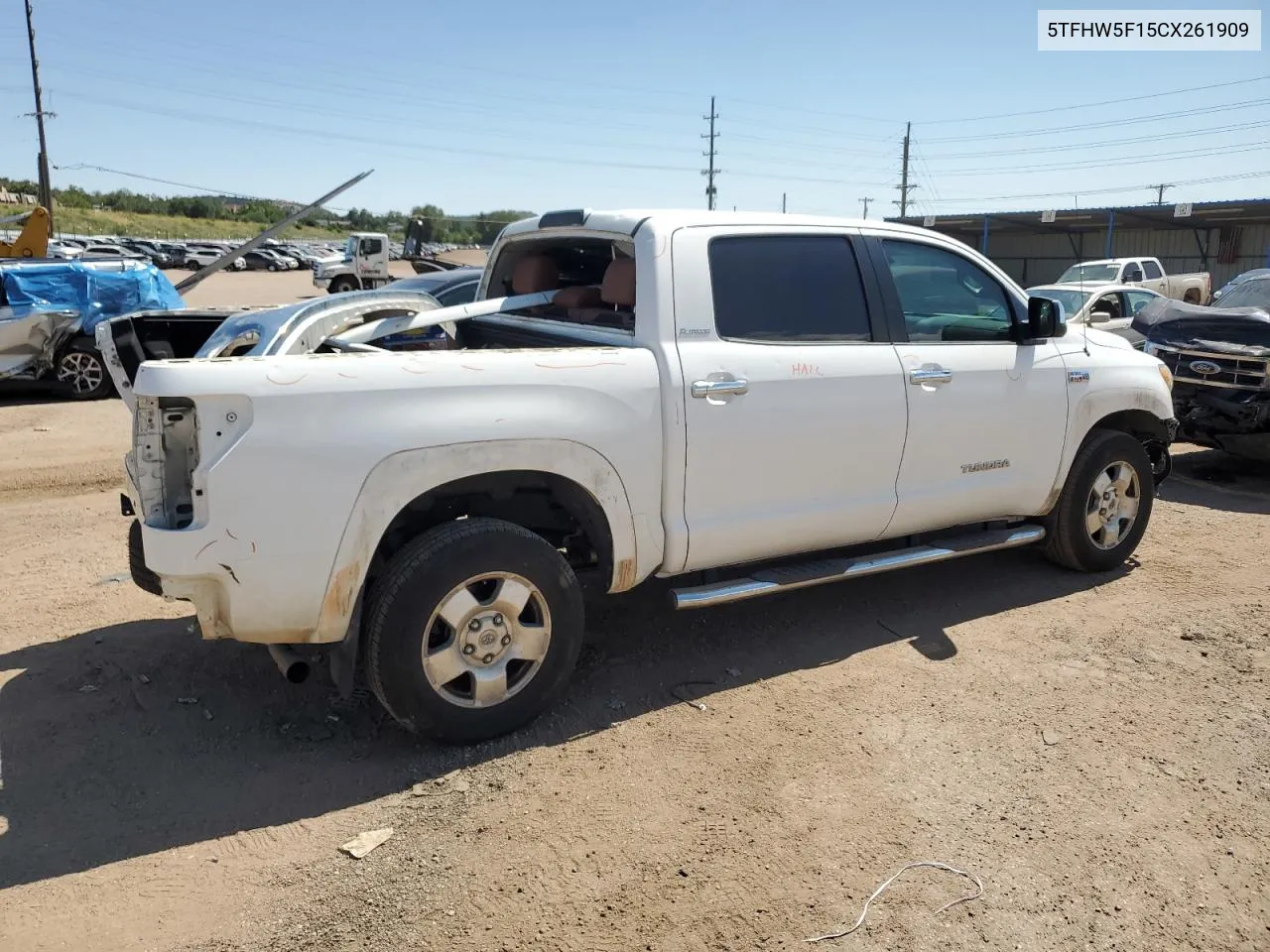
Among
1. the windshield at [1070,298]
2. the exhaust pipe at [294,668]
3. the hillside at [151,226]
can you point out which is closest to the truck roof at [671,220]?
the exhaust pipe at [294,668]

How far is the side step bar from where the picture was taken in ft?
14.1

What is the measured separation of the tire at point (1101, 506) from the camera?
5605 mm

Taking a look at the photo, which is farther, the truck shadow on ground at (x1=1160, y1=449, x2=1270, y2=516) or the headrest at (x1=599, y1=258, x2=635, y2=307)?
the truck shadow on ground at (x1=1160, y1=449, x2=1270, y2=516)

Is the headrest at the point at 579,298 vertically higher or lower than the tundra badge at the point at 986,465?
higher

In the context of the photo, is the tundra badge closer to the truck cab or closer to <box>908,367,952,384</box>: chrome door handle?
<box>908,367,952,384</box>: chrome door handle

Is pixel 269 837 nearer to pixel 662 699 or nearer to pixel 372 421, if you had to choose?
pixel 372 421

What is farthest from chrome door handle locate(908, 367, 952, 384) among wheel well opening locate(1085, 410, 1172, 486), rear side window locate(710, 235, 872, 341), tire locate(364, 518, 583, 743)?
tire locate(364, 518, 583, 743)

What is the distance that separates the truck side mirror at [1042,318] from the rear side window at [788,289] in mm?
1107

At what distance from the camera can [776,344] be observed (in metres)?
4.41

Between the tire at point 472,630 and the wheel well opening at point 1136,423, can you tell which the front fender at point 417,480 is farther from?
the wheel well opening at point 1136,423

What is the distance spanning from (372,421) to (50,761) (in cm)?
180

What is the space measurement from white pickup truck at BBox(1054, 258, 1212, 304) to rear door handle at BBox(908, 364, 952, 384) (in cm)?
1536

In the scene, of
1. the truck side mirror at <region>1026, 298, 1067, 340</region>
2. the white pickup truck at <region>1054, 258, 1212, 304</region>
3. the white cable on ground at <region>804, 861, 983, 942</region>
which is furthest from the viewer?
the white pickup truck at <region>1054, 258, 1212, 304</region>

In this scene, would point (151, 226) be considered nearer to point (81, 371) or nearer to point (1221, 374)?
point (81, 371)
